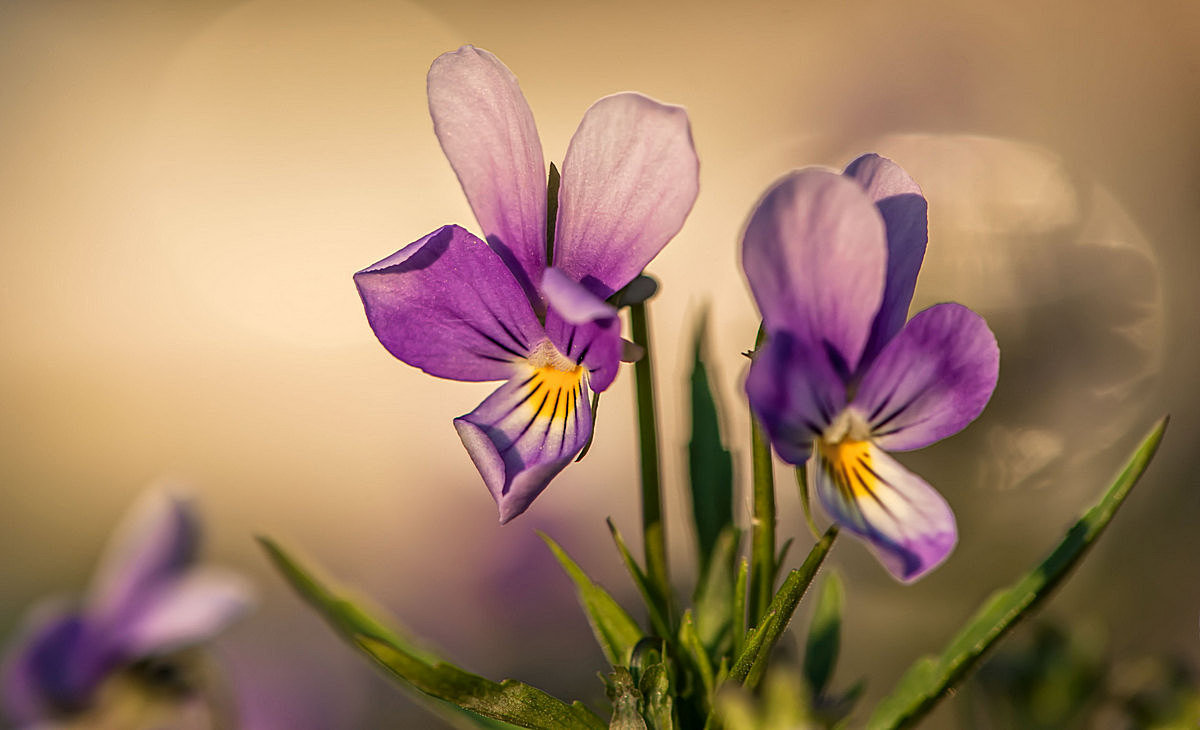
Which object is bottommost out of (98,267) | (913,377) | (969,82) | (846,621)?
(846,621)

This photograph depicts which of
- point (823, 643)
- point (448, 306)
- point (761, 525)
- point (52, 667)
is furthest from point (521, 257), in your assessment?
point (52, 667)

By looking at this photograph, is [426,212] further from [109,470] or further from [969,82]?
[969,82]

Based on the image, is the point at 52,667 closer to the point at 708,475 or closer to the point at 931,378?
the point at 708,475

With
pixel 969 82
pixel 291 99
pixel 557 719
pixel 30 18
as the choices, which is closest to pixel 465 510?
pixel 969 82

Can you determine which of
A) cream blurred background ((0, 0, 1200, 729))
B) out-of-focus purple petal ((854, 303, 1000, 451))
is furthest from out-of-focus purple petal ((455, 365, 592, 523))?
cream blurred background ((0, 0, 1200, 729))

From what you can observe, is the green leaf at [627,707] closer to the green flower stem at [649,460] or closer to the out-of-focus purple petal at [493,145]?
the green flower stem at [649,460]

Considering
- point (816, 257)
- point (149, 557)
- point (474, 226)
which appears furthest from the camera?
point (474, 226)
